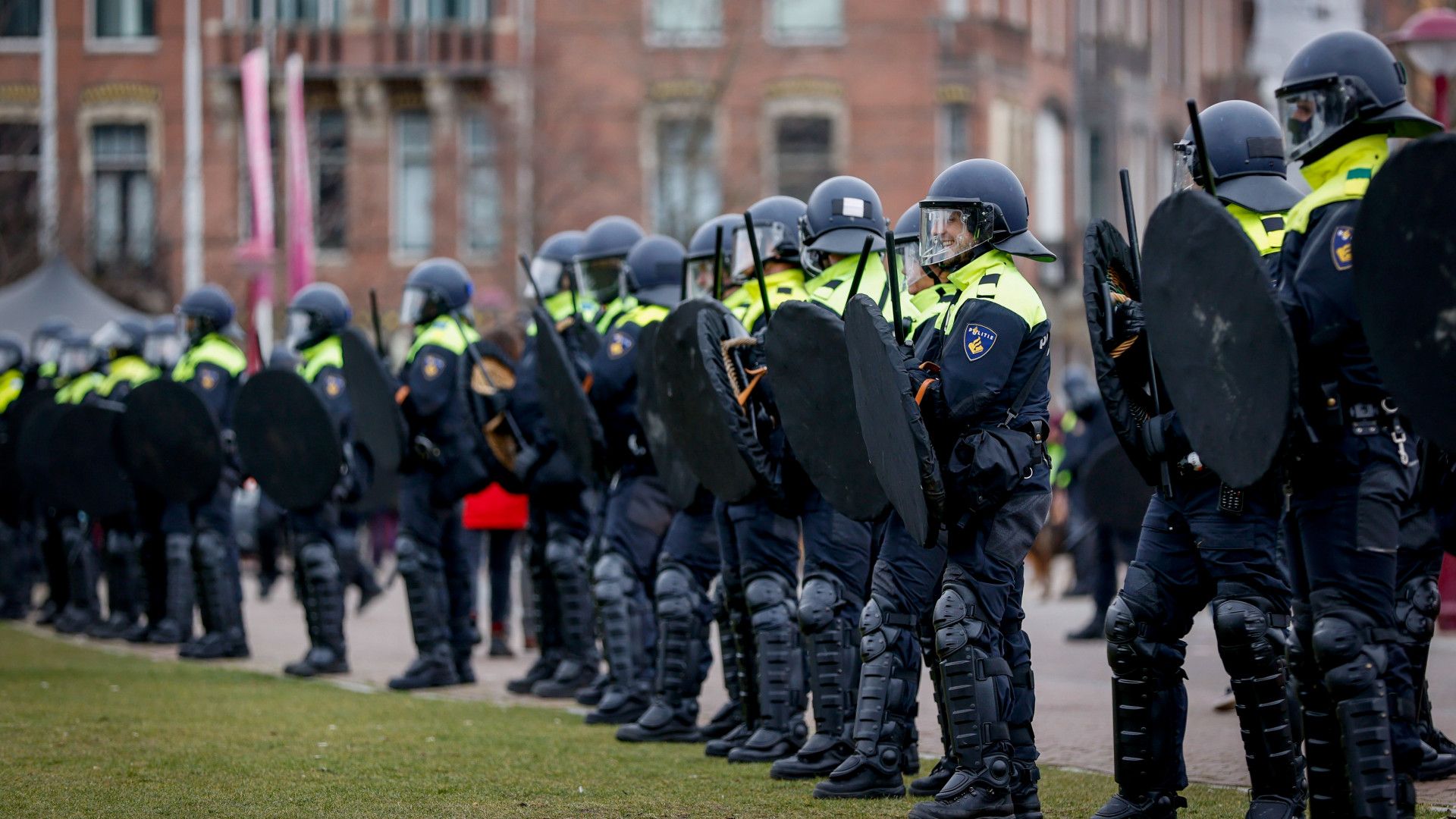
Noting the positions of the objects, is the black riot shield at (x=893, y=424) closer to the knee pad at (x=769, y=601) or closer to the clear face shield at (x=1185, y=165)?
the clear face shield at (x=1185, y=165)

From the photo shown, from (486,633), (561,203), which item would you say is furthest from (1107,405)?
(561,203)

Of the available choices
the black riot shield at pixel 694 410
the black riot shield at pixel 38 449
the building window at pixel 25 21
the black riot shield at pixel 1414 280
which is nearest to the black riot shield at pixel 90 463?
the black riot shield at pixel 38 449

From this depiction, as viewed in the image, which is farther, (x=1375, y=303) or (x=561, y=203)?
(x=561, y=203)

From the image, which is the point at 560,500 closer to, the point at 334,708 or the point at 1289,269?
the point at 334,708

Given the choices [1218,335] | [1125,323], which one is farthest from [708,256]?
[1218,335]

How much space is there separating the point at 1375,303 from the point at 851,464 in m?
2.47

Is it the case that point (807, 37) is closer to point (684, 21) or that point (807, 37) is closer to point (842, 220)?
point (684, 21)

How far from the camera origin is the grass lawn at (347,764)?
655 centimetres

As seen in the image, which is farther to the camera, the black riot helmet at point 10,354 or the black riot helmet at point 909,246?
the black riot helmet at point 10,354

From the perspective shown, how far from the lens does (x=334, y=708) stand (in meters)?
9.51

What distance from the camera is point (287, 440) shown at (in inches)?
432

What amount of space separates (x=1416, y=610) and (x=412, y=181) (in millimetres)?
27385

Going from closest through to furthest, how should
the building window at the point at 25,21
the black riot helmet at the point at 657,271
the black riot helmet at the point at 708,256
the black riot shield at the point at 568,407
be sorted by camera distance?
the black riot helmet at the point at 708,256 → the black riot shield at the point at 568,407 → the black riot helmet at the point at 657,271 → the building window at the point at 25,21

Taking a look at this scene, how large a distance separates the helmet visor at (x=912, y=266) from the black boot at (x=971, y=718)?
4.07ft
